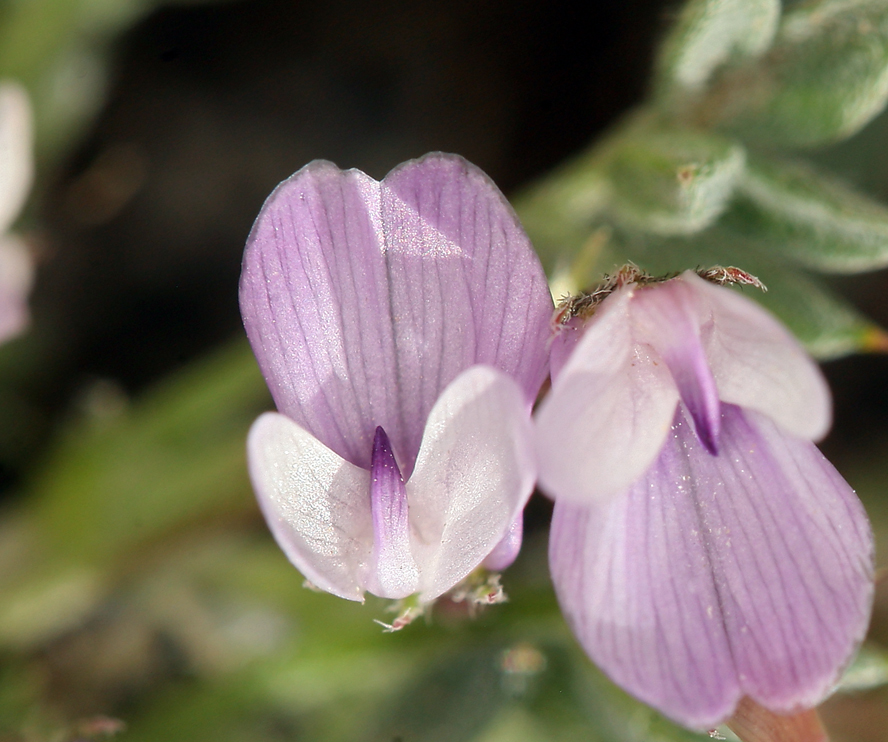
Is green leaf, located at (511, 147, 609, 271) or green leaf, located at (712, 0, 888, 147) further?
green leaf, located at (511, 147, 609, 271)

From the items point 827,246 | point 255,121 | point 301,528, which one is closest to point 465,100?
point 255,121

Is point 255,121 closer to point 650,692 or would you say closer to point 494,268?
point 494,268

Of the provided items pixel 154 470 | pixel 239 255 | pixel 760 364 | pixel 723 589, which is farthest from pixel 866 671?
pixel 239 255

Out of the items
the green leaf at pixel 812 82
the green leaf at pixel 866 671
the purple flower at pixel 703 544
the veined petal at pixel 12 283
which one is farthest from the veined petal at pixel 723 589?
the veined petal at pixel 12 283

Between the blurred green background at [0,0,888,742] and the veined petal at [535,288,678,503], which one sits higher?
the veined petal at [535,288,678,503]

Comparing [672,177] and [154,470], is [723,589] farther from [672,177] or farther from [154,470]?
[154,470]

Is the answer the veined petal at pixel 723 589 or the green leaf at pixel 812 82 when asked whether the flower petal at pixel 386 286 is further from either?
the green leaf at pixel 812 82

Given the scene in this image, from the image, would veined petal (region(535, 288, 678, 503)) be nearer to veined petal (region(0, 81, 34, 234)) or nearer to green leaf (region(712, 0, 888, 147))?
green leaf (region(712, 0, 888, 147))

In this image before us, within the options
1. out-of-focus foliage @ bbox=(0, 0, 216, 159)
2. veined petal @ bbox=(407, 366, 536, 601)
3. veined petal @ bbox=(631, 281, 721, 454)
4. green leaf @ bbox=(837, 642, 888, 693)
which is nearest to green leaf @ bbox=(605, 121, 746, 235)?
veined petal @ bbox=(631, 281, 721, 454)
